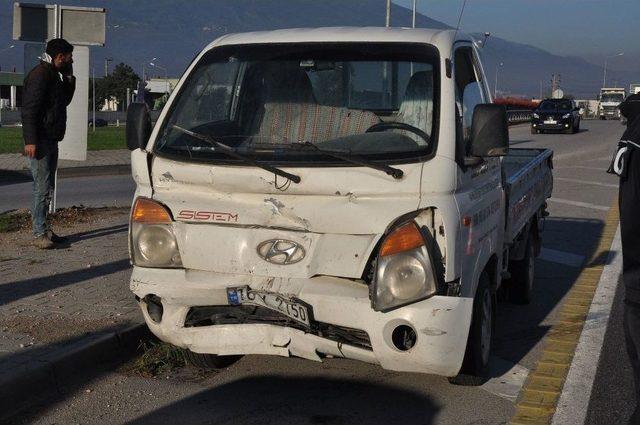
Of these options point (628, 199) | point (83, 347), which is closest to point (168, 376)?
point (83, 347)

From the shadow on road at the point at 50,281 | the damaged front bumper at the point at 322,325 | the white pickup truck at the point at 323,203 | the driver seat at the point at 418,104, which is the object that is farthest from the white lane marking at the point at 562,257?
the damaged front bumper at the point at 322,325

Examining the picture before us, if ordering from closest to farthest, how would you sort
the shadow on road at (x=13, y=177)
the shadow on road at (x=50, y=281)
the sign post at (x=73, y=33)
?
the shadow on road at (x=50, y=281), the sign post at (x=73, y=33), the shadow on road at (x=13, y=177)

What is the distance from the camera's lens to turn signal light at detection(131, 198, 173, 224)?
556 cm

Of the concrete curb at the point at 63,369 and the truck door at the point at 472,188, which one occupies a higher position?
the truck door at the point at 472,188

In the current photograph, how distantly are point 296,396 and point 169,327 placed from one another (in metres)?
0.84

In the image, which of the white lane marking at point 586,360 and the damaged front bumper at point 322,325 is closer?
the damaged front bumper at point 322,325

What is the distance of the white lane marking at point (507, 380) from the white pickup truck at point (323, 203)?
0.16m

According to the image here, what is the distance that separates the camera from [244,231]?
17.7 ft

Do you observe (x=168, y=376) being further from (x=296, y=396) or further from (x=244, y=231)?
(x=244, y=231)

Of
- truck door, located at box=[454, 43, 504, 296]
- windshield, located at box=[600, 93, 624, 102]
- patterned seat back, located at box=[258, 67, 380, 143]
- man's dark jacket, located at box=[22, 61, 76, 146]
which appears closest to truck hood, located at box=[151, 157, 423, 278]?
truck door, located at box=[454, 43, 504, 296]

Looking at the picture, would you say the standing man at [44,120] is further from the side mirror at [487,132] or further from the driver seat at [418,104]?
the side mirror at [487,132]

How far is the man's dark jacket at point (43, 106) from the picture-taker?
30.2ft

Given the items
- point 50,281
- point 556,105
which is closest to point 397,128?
point 50,281

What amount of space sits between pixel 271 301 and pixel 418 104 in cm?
156
